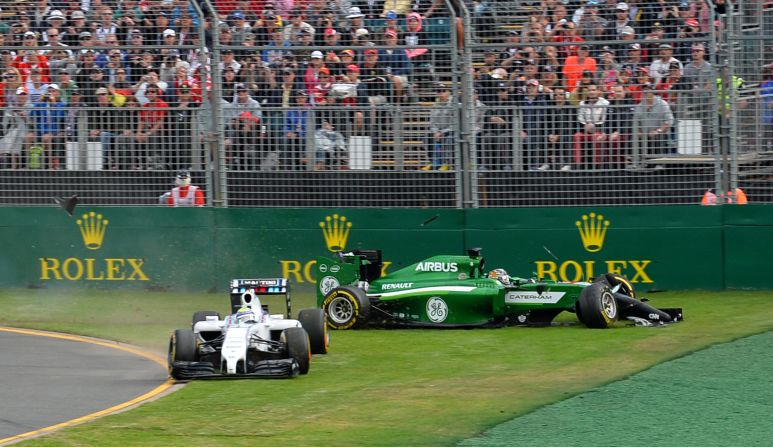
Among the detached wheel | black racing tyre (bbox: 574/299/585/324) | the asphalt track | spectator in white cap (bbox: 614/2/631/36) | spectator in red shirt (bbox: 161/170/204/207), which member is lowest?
the asphalt track

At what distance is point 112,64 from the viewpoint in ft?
55.0

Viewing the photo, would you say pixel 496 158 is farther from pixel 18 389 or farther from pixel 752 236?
pixel 18 389

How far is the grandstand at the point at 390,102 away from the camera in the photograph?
50.9ft

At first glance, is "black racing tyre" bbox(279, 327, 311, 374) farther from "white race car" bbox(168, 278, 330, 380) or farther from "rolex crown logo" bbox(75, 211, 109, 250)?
"rolex crown logo" bbox(75, 211, 109, 250)

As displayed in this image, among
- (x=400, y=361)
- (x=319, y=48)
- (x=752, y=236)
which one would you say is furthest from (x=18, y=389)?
(x=752, y=236)

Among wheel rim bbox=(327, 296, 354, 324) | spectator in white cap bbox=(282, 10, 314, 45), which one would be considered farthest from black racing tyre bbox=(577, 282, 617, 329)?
spectator in white cap bbox=(282, 10, 314, 45)

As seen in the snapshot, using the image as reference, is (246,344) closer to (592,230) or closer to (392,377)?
(392,377)

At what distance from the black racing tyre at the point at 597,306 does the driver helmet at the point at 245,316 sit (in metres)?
3.80

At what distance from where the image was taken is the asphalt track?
934 centimetres

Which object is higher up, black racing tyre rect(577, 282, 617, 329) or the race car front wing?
black racing tyre rect(577, 282, 617, 329)

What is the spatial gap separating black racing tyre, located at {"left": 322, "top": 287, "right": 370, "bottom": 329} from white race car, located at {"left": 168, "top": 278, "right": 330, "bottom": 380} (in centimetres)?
175

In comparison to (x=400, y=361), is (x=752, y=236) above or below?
above

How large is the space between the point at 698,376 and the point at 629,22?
6.70 m

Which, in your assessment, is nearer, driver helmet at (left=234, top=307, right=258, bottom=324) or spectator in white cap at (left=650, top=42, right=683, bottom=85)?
driver helmet at (left=234, top=307, right=258, bottom=324)
